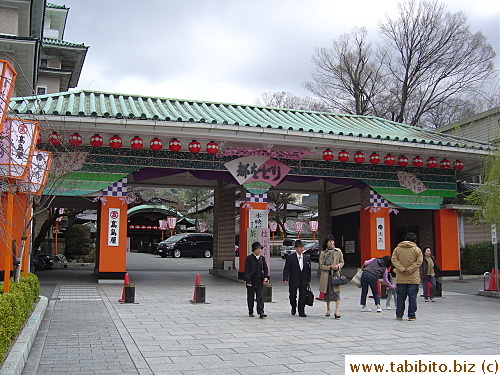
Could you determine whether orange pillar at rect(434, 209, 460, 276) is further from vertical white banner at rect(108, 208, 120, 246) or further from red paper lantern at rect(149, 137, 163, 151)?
vertical white banner at rect(108, 208, 120, 246)

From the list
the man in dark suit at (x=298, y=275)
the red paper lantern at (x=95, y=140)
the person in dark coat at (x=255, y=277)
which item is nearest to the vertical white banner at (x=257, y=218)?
the red paper lantern at (x=95, y=140)

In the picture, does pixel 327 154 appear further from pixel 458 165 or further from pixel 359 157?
pixel 458 165

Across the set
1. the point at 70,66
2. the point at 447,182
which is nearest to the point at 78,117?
the point at 447,182

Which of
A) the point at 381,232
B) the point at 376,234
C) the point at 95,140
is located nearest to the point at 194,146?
the point at 95,140

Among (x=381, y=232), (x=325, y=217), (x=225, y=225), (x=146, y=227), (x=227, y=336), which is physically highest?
(x=325, y=217)

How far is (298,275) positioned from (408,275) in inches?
84.0

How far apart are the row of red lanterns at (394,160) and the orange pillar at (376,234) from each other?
1.82m

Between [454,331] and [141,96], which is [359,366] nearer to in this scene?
[454,331]

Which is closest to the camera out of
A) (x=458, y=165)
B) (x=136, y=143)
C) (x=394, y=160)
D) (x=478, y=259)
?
(x=136, y=143)

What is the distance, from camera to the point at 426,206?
60.4 feet

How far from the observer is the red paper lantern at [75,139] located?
14.2 meters

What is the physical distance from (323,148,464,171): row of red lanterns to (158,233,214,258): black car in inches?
830

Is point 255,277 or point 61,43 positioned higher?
point 61,43

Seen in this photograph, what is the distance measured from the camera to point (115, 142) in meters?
14.7
